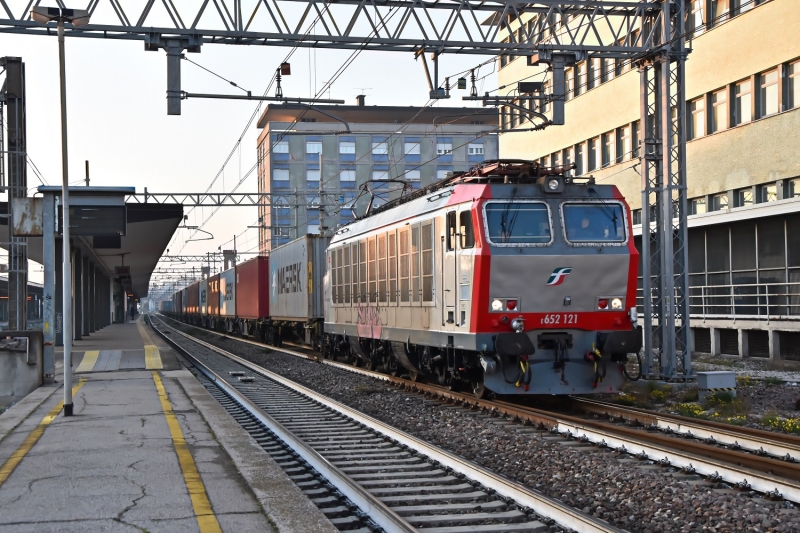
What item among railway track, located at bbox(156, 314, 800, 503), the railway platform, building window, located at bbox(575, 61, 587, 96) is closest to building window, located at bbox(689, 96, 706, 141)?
building window, located at bbox(575, 61, 587, 96)

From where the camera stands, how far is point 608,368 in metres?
13.1

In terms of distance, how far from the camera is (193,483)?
7.81 m

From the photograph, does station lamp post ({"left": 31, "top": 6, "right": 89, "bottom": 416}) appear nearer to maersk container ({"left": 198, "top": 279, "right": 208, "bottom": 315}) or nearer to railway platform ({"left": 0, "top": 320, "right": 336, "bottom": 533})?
railway platform ({"left": 0, "top": 320, "right": 336, "bottom": 533})

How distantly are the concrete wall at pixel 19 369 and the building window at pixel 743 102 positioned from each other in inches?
775

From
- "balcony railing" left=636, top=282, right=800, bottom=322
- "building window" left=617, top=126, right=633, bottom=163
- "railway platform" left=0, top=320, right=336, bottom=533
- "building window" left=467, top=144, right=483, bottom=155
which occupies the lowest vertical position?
"railway platform" left=0, top=320, right=336, bottom=533

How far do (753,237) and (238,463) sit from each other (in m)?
20.5

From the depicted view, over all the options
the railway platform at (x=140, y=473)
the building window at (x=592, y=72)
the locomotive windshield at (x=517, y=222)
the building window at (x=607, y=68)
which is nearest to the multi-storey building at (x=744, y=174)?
the building window at (x=607, y=68)

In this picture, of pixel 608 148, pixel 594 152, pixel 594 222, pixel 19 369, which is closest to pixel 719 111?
pixel 608 148

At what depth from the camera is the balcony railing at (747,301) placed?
23.8 m

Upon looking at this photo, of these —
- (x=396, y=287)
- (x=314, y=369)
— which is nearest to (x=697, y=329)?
(x=314, y=369)

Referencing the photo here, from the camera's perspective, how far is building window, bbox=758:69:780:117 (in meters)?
25.1

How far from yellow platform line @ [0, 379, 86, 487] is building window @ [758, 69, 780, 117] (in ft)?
65.3

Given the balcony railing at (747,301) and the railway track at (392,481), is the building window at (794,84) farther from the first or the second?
the railway track at (392,481)

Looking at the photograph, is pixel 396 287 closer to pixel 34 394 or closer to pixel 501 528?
pixel 34 394
